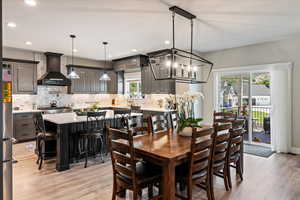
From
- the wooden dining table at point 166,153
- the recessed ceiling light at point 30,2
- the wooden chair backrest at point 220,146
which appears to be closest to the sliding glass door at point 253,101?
the wooden chair backrest at point 220,146

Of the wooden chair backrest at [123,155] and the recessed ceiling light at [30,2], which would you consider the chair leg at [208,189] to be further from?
the recessed ceiling light at [30,2]

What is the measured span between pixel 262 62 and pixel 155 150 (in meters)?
4.40

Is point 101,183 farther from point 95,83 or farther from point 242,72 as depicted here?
point 95,83

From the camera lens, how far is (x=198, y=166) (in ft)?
7.30

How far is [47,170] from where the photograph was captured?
3.62 meters

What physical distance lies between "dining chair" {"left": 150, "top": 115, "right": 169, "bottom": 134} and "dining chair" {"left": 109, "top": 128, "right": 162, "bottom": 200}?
92cm

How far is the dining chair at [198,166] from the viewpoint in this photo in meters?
2.14

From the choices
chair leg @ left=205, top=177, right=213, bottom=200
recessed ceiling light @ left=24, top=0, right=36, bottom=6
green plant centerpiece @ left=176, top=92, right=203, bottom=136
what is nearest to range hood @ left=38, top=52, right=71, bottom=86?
recessed ceiling light @ left=24, top=0, right=36, bottom=6

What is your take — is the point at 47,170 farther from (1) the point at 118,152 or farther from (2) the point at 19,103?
(2) the point at 19,103

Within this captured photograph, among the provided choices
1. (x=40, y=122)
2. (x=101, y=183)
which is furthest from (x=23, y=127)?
(x=101, y=183)

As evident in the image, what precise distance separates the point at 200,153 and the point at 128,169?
85 cm

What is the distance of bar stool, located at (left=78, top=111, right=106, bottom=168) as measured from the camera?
3854mm

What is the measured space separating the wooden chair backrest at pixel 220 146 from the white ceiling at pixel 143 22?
6.05 ft

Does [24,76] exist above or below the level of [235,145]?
above
